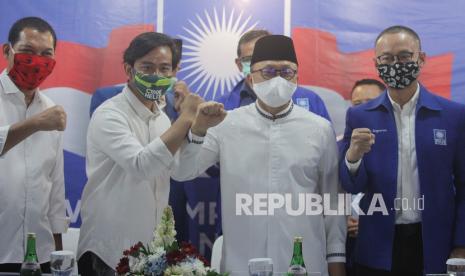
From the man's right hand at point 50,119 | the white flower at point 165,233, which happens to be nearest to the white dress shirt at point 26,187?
the man's right hand at point 50,119

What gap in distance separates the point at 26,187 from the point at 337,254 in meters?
1.46

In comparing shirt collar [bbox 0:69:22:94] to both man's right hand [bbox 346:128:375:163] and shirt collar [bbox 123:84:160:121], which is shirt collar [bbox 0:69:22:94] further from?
man's right hand [bbox 346:128:375:163]

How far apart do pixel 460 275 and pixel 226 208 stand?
1.03 m

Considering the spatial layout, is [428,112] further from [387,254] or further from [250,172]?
[250,172]

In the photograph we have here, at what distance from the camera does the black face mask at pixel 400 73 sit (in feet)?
9.77

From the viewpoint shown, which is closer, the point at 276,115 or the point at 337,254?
the point at 337,254

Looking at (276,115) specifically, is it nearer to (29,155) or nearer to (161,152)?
(161,152)

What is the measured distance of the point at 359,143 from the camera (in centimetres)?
276

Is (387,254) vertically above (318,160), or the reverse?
(318,160)

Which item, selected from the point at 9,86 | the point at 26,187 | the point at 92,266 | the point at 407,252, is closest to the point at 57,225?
the point at 26,187

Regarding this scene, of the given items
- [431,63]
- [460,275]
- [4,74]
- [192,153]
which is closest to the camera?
[460,275]

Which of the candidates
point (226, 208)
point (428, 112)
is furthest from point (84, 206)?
point (428, 112)

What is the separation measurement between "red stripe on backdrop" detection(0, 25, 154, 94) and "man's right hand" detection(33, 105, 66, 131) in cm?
78

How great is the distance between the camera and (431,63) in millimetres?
3707
